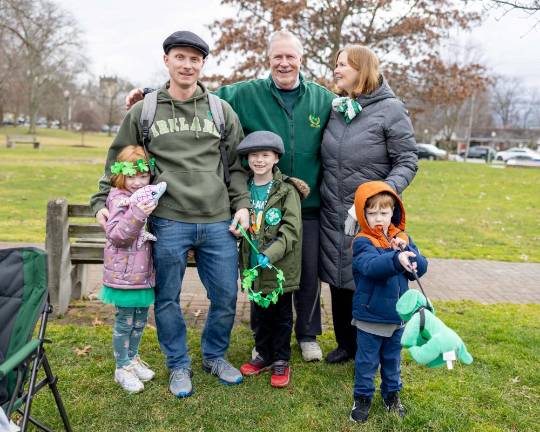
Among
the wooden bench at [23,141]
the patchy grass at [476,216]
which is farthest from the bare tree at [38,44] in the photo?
the patchy grass at [476,216]

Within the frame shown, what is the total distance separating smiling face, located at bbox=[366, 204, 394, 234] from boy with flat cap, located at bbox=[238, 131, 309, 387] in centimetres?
59

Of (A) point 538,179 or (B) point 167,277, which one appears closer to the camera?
(B) point 167,277

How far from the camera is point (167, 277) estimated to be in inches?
137

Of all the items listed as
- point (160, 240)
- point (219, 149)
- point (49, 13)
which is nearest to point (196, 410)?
point (160, 240)

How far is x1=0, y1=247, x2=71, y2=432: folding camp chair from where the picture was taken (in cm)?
249

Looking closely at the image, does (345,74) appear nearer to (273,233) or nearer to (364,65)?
(364,65)

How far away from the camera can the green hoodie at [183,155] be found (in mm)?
3361

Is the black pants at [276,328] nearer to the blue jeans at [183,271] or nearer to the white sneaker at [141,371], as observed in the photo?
the blue jeans at [183,271]

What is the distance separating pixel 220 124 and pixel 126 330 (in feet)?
5.02

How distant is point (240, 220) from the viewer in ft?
11.4

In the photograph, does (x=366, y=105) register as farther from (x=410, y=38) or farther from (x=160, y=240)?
(x=410, y=38)

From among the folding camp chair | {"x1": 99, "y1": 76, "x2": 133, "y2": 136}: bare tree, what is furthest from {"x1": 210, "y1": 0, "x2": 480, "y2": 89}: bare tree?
{"x1": 99, "y1": 76, "x2": 133, "y2": 136}: bare tree

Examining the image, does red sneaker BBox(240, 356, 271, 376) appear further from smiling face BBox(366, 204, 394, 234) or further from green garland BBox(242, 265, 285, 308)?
smiling face BBox(366, 204, 394, 234)

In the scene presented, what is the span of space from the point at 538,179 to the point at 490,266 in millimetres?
14600
